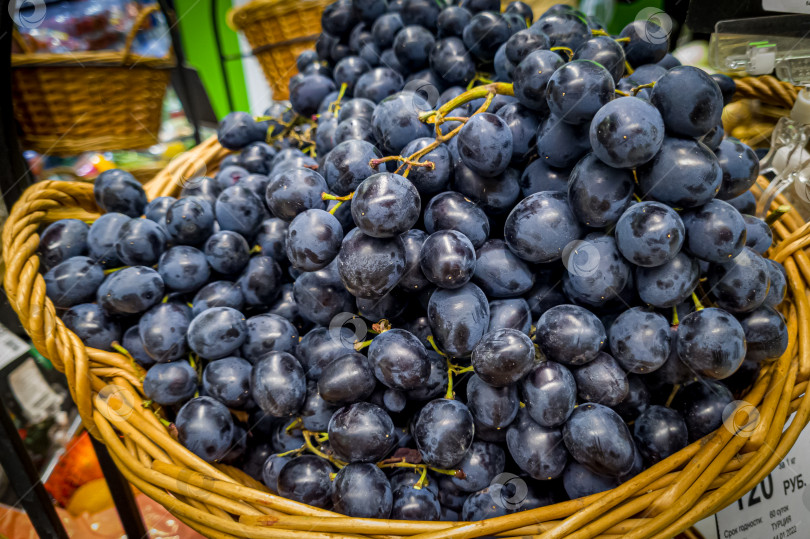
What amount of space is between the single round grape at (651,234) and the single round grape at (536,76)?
0.65ft

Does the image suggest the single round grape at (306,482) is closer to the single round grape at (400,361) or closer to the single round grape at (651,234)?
the single round grape at (400,361)

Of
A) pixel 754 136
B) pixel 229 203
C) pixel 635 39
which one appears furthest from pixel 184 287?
pixel 754 136

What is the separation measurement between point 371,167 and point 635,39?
1.67ft

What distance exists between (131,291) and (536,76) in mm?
685

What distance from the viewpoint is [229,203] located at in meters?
0.85

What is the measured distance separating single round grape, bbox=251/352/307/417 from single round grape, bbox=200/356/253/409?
4cm

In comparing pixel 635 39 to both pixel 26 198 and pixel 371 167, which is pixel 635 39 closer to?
pixel 371 167

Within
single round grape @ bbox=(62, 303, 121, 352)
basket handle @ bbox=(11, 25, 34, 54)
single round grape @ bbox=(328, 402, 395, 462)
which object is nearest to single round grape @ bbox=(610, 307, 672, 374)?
single round grape @ bbox=(328, 402, 395, 462)

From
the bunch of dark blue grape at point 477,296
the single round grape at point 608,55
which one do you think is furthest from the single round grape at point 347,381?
the single round grape at point 608,55

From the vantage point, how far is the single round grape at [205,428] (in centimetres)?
70

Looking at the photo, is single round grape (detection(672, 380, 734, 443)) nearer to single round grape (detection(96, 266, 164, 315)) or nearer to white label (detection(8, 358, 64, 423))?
single round grape (detection(96, 266, 164, 315))

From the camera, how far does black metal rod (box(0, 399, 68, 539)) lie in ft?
2.75

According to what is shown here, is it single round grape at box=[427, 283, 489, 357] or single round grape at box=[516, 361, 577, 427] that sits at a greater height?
single round grape at box=[427, 283, 489, 357]

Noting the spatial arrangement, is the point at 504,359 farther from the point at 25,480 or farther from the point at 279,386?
the point at 25,480
